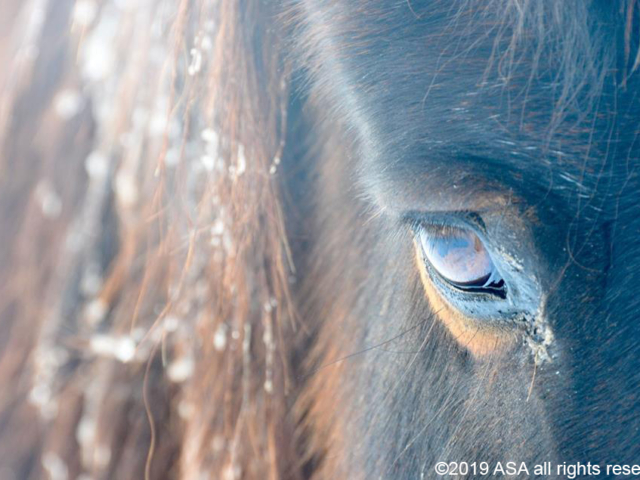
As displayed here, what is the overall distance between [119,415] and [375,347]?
718 mm

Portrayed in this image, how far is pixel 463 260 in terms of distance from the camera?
34.6 inches

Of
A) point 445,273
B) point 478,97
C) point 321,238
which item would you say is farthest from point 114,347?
point 478,97

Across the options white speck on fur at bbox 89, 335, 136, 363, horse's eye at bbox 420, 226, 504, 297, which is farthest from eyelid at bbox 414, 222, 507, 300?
white speck on fur at bbox 89, 335, 136, 363

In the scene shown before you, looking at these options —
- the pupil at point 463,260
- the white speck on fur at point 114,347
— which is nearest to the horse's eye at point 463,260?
the pupil at point 463,260

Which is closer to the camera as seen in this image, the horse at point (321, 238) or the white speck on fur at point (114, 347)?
the horse at point (321, 238)

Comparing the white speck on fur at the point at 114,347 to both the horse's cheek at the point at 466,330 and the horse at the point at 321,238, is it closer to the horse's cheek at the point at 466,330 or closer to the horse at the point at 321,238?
the horse at the point at 321,238

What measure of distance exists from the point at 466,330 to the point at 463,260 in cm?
Answer: 9

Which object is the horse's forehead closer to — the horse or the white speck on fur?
the horse

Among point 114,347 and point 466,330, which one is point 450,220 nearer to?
point 466,330

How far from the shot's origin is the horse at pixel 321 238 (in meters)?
0.78

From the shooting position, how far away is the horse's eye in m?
0.87

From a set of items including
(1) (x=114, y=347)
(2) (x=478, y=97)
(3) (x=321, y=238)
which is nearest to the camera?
(2) (x=478, y=97)

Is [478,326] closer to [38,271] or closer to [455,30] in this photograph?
[455,30]

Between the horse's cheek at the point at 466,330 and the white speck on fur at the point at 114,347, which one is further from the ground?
the horse's cheek at the point at 466,330
